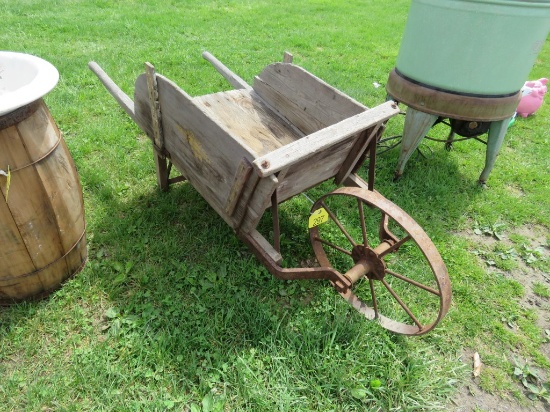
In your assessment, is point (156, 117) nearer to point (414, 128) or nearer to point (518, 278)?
point (414, 128)

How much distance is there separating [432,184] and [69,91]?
386 centimetres

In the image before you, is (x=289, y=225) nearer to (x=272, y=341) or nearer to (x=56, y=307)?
(x=272, y=341)

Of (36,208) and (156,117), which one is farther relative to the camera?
(156,117)

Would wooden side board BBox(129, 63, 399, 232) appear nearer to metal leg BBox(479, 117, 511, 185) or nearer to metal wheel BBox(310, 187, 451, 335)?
metal wheel BBox(310, 187, 451, 335)

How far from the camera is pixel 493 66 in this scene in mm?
2605

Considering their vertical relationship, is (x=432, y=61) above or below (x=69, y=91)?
above

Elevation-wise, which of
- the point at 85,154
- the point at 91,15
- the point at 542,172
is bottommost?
the point at 542,172

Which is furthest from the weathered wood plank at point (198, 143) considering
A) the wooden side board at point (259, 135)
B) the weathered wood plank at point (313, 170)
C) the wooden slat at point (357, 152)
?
the wooden slat at point (357, 152)

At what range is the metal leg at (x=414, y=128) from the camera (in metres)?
2.98

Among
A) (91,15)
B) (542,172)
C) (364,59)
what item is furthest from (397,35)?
(91,15)

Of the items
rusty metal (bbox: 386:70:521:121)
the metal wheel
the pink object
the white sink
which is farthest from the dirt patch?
the white sink

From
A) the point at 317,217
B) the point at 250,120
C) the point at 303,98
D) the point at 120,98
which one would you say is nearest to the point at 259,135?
the point at 250,120

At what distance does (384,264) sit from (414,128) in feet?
4.68

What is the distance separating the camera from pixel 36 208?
1.83 metres
